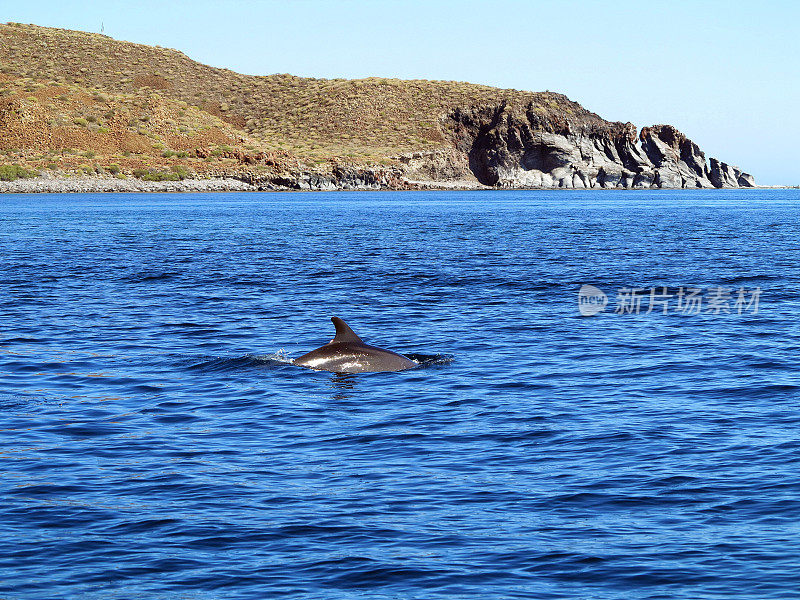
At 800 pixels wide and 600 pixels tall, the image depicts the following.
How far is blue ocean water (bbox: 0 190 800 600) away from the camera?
388 inches

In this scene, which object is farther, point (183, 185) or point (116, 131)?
point (116, 131)

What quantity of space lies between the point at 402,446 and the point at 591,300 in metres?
18.7

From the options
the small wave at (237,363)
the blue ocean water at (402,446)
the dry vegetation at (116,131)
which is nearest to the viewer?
the blue ocean water at (402,446)

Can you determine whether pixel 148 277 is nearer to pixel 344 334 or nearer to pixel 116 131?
pixel 344 334

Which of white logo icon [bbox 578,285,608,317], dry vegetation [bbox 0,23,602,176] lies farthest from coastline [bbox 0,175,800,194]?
white logo icon [bbox 578,285,608,317]

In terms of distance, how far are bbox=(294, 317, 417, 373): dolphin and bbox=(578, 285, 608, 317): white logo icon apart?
9.71 m

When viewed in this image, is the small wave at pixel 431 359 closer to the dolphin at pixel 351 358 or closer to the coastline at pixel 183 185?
the dolphin at pixel 351 358

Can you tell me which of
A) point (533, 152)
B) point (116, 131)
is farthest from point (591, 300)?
point (533, 152)

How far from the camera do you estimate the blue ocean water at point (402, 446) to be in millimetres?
9859

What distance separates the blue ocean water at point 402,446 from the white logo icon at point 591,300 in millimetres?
431

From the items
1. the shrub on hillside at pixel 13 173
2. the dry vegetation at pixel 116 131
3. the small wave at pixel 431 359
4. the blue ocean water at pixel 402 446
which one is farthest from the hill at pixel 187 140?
the small wave at pixel 431 359

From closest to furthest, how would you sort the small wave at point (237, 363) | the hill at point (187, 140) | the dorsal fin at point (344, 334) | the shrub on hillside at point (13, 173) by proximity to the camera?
the dorsal fin at point (344, 334) < the small wave at point (237, 363) < the shrub on hillside at point (13, 173) < the hill at point (187, 140)

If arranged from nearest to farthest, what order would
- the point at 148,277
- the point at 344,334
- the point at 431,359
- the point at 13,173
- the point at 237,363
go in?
the point at 344,334 < the point at 237,363 < the point at 431,359 < the point at 148,277 < the point at 13,173

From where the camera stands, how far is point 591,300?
3181 centimetres
